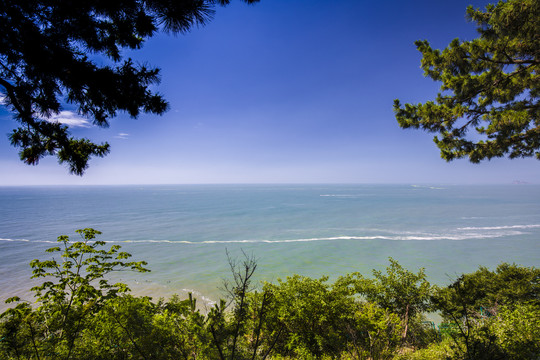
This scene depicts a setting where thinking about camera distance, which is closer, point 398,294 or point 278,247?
point 398,294

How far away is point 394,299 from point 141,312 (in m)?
10.7

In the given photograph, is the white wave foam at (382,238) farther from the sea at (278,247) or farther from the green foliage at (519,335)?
the green foliage at (519,335)

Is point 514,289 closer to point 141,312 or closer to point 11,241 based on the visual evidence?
point 141,312

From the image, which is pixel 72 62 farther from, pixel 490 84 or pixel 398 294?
pixel 398 294

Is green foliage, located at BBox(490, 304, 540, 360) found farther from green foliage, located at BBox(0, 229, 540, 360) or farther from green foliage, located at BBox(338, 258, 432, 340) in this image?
green foliage, located at BBox(338, 258, 432, 340)

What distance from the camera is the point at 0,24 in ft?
8.67

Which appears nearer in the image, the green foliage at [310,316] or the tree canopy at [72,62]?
the tree canopy at [72,62]

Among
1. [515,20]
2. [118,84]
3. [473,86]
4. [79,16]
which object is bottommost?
[118,84]

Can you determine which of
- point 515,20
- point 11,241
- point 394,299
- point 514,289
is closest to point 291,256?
point 394,299

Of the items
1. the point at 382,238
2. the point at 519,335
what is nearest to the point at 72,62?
the point at 519,335

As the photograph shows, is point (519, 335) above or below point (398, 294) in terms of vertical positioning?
above

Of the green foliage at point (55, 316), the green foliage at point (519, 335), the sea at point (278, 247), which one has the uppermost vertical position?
the green foliage at point (55, 316)

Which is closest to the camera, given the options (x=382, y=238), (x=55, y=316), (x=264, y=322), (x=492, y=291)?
(x=55, y=316)

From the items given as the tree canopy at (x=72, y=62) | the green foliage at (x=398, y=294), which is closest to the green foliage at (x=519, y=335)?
the green foliage at (x=398, y=294)
